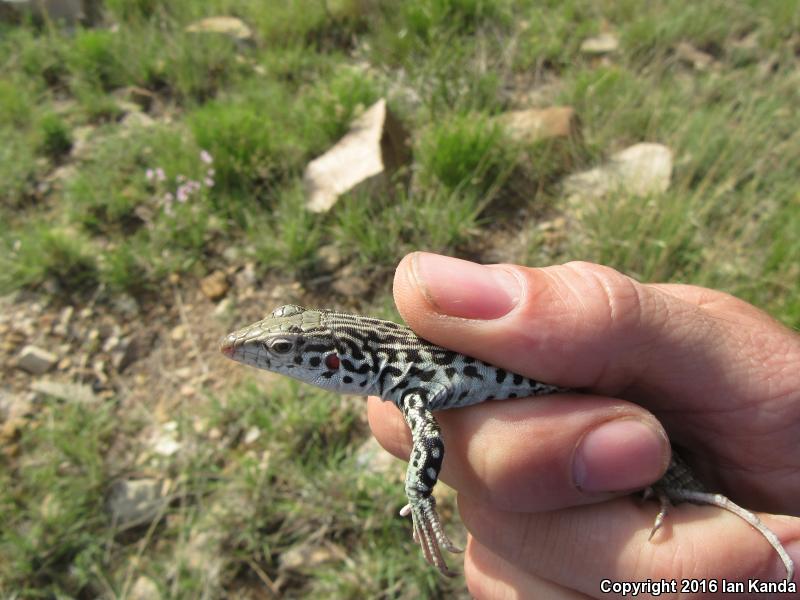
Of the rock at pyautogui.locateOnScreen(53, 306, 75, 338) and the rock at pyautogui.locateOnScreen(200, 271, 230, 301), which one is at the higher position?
the rock at pyautogui.locateOnScreen(200, 271, 230, 301)

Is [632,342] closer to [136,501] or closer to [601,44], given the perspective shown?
[136,501]

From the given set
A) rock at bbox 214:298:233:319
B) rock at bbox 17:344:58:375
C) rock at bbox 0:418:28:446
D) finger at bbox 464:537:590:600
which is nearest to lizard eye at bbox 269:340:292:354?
finger at bbox 464:537:590:600

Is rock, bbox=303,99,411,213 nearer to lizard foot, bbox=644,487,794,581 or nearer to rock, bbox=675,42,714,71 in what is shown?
lizard foot, bbox=644,487,794,581

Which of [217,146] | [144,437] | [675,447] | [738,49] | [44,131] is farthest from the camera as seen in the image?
[738,49]

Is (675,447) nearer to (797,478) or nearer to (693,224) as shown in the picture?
(797,478)

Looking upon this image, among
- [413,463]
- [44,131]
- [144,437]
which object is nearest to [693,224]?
[413,463]

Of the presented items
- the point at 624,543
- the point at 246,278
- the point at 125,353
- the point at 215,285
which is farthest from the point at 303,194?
the point at 624,543

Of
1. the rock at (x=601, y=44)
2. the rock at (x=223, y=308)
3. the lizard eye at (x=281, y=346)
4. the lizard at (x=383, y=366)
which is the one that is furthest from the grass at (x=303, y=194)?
the lizard eye at (x=281, y=346)
